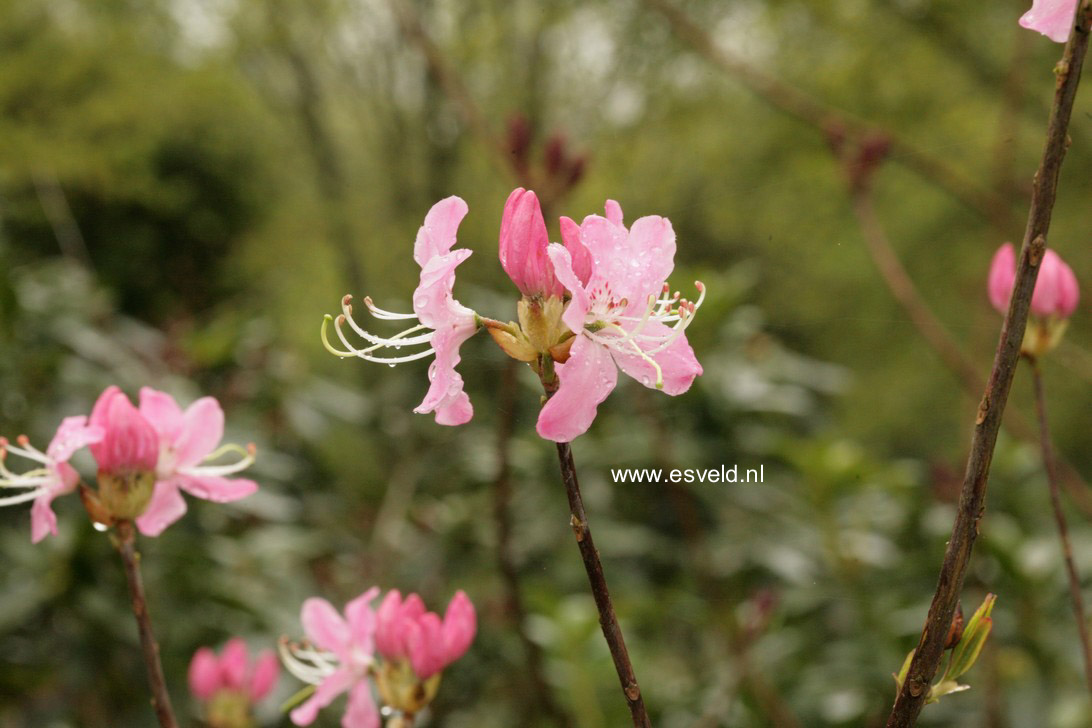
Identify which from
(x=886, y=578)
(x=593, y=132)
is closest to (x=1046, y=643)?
(x=886, y=578)

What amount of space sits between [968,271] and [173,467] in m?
2.86

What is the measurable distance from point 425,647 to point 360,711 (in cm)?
8

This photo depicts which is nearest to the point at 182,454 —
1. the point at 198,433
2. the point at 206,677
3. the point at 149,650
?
the point at 198,433

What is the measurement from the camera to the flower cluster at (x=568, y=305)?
354mm

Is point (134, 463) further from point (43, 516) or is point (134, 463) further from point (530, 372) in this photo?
point (530, 372)

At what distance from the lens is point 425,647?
0.50 meters

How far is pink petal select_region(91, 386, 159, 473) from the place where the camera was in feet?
1.49

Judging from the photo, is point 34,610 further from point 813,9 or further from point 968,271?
point 968,271

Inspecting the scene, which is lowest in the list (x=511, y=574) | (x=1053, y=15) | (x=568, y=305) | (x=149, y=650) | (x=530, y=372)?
(x=149, y=650)

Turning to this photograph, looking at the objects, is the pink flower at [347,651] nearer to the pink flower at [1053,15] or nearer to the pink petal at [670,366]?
the pink petal at [670,366]

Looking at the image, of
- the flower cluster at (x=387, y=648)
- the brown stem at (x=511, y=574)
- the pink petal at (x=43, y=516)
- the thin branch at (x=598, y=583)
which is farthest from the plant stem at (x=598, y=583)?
the brown stem at (x=511, y=574)

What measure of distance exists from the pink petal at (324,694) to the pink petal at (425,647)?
2.5 inches

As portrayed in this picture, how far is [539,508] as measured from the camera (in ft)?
5.02

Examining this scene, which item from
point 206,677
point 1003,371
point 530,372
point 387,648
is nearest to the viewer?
point 1003,371
